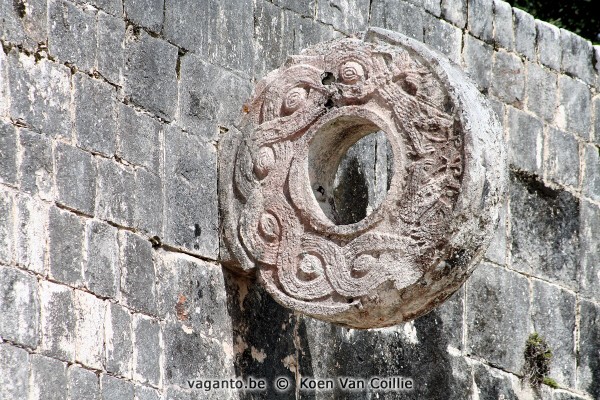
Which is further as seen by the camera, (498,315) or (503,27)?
(503,27)

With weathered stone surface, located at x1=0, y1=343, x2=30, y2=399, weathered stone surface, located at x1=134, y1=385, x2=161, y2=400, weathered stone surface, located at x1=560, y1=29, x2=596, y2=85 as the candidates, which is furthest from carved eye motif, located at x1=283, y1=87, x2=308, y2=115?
weathered stone surface, located at x1=560, y1=29, x2=596, y2=85

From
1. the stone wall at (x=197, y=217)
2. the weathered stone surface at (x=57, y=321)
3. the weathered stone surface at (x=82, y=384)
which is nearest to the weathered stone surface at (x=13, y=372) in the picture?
the stone wall at (x=197, y=217)

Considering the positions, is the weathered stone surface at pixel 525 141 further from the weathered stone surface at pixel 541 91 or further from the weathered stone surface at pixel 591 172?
the weathered stone surface at pixel 591 172

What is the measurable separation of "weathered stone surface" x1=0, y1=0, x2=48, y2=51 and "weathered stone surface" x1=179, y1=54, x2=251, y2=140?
955 millimetres

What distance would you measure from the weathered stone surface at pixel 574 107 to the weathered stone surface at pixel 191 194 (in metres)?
3.04

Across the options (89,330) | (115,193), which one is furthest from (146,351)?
(115,193)

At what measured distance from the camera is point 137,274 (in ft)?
22.7

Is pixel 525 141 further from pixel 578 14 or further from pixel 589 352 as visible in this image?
pixel 578 14

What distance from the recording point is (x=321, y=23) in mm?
8336

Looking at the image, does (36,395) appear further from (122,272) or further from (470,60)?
(470,60)

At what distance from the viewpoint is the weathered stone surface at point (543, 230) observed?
9445 mm

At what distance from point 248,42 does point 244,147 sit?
2.03ft

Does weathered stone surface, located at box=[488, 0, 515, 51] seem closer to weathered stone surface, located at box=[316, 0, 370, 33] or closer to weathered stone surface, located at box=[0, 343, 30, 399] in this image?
weathered stone surface, located at box=[316, 0, 370, 33]

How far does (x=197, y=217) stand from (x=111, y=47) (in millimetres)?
910
